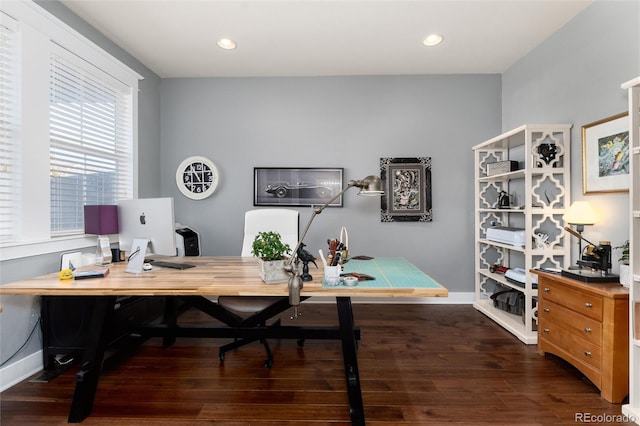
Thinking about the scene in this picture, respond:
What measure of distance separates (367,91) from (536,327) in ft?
9.37

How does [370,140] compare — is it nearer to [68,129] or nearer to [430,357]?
[430,357]

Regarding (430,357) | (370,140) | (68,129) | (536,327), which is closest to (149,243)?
(68,129)

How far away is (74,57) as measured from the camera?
8.04 feet

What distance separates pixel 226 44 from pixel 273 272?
7.89 ft

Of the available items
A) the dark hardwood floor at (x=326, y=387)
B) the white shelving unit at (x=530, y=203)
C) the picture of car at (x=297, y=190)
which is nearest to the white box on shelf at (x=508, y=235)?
the white shelving unit at (x=530, y=203)

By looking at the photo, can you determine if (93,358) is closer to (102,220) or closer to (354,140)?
(102,220)

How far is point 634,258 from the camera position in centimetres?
164

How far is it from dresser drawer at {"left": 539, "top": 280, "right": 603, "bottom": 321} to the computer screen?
2591 millimetres

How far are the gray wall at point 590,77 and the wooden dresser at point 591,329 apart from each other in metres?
0.45

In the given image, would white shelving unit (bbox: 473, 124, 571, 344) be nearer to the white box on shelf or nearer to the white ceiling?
the white box on shelf

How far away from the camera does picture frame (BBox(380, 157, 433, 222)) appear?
11.7 ft

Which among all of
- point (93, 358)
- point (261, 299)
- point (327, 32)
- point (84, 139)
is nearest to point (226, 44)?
point (327, 32)

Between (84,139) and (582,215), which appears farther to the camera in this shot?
(84,139)

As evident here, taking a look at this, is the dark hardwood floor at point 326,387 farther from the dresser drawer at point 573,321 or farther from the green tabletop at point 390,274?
the green tabletop at point 390,274
